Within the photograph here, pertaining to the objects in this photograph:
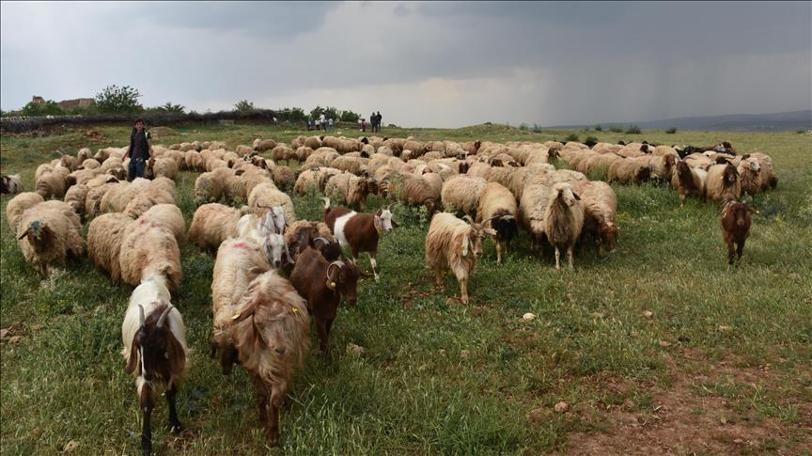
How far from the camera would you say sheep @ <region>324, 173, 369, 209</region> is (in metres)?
14.6

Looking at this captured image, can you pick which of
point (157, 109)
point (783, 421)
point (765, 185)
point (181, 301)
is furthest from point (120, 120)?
point (783, 421)

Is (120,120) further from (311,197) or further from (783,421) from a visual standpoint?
(783,421)

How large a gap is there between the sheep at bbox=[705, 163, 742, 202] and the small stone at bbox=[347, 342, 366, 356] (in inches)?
431

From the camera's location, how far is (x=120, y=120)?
42031 mm

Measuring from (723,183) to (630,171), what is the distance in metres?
3.40

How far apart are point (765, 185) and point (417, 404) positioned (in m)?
15.3

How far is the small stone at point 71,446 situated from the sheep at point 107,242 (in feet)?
14.5

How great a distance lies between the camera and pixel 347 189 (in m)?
15.2

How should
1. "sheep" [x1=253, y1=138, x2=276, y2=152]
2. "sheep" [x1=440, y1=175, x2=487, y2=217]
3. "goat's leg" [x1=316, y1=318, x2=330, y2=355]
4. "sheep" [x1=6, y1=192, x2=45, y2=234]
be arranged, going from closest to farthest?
"goat's leg" [x1=316, y1=318, x2=330, y2=355], "sheep" [x1=6, y1=192, x2=45, y2=234], "sheep" [x1=440, y1=175, x2=487, y2=217], "sheep" [x1=253, y1=138, x2=276, y2=152]

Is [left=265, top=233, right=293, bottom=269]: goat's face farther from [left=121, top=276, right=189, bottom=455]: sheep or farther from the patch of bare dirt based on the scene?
the patch of bare dirt

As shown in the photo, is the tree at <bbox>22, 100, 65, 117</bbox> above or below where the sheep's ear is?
above

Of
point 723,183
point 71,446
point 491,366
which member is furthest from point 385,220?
point 723,183

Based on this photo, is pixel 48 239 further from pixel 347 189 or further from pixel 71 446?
pixel 347 189

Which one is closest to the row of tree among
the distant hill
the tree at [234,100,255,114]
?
the tree at [234,100,255,114]
